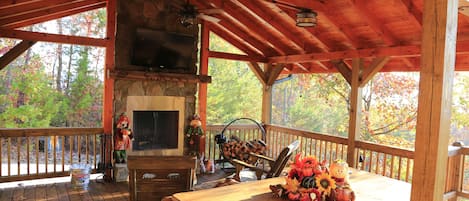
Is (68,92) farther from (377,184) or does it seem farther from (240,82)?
(377,184)

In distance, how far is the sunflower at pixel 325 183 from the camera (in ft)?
6.40

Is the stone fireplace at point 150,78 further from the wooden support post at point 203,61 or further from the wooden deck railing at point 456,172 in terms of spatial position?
the wooden deck railing at point 456,172

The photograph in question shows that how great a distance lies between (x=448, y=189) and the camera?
4312 millimetres

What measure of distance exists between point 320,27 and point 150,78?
2.99 meters

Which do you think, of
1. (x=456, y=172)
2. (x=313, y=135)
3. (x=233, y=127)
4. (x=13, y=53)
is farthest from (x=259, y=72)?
(x=13, y=53)

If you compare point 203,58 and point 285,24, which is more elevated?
point 285,24

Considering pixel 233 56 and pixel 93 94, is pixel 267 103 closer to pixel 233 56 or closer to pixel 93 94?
pixel 233 56

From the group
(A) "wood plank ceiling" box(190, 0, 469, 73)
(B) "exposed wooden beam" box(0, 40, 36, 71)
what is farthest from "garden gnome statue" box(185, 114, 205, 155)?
(B) "exposed wooden beam" box(0, 40, 36, 71)

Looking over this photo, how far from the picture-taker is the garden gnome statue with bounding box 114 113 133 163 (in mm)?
5227

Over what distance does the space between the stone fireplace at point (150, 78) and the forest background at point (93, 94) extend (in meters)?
2.65

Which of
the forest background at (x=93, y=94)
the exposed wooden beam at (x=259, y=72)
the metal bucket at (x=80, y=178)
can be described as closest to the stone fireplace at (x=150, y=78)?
the metal bucket at (x=80, y=178)

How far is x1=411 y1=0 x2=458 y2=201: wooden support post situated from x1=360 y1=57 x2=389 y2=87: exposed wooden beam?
392 centimetres

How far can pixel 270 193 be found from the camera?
229 centimetres

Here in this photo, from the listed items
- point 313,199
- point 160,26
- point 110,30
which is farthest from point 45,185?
point 313,199
